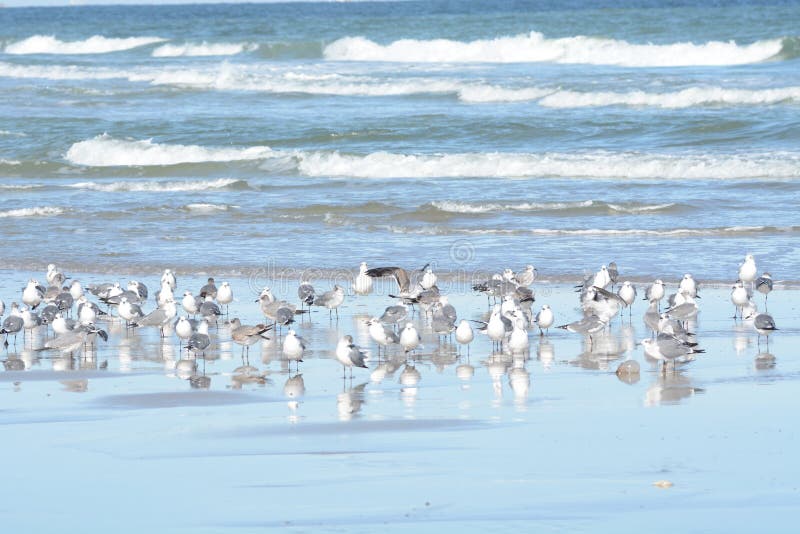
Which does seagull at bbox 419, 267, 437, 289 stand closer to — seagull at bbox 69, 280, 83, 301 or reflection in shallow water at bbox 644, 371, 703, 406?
seagull at bbox 69, 280, 83, 301

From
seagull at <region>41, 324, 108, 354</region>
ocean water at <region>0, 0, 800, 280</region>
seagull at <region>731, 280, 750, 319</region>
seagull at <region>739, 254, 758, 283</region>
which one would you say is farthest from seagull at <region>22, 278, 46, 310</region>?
seagull at <region>739, 254, 758, 283</region>

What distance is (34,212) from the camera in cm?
→ 2042

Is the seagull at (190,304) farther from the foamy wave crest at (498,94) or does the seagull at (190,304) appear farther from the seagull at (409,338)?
the foamy wave crest at (498,94)

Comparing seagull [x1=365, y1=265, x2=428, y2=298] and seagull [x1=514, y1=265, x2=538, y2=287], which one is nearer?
seagull [x1=365, y1=265, x2=428, y2=298]

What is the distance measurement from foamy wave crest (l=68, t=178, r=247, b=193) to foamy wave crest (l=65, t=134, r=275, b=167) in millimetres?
2973

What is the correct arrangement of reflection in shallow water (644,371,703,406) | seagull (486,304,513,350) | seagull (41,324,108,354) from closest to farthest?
1. reflection in shallow water (644,371,703,406)
2. seagull (41,324,108,354)
3. seagull (486,304,513,350)

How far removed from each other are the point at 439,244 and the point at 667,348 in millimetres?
7294

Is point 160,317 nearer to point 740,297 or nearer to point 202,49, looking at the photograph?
point 740,297

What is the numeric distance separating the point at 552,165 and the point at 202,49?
127ft

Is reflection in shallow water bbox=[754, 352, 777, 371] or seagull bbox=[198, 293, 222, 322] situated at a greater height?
seagull bbox=[198, 293, 222, 322]

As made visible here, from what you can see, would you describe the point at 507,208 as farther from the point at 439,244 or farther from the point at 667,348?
the point at 667,348

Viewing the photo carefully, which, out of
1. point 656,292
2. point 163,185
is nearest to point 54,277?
point 656,292

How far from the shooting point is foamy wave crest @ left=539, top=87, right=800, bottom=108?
99.6ft

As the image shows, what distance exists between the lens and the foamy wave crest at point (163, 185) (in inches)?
920
